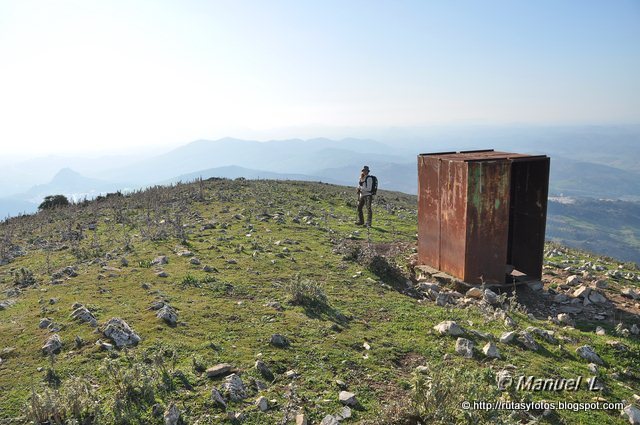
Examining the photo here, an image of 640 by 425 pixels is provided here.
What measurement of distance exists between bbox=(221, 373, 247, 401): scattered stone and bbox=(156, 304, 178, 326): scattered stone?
1.97m

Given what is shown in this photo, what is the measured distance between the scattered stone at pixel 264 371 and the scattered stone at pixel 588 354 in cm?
443

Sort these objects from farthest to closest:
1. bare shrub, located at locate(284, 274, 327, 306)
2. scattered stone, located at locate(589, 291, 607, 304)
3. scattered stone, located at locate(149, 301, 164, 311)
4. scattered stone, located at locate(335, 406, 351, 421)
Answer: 1. scattered stone, located at locate(589, 291, 607, 304)
2. bare shrub, located at locate(284, 274, 327, 306)
3. scattered stone, located at locate(149, 301, 164, 311)
4. scattered stone, located at locate(335, 406, 351, 421)

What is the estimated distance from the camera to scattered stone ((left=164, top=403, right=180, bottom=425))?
13.2ft

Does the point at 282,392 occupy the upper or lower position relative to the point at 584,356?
upper

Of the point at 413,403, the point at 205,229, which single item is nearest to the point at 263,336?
the point at 413,403

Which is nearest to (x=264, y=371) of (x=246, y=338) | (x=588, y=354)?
(x=246, y=338)

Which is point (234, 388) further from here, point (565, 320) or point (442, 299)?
point (565, 320)

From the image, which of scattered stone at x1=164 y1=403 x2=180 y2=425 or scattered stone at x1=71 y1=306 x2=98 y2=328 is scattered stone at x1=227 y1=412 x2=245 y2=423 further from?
scattered stone at x1=71 y1=306 x2=98 y2=328

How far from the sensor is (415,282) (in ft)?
33.2

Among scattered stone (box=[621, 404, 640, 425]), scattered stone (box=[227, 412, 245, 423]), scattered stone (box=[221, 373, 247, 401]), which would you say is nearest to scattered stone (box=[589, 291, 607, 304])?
scattered stone (box=[621, 404, 640, 425])

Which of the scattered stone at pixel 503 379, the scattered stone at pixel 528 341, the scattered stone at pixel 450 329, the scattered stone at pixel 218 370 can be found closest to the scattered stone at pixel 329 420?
the scattered stone at pixel 218 370

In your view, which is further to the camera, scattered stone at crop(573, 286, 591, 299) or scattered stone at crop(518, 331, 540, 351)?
scattered stone at crop(573, 286, 591, 299)

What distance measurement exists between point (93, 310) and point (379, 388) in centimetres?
474

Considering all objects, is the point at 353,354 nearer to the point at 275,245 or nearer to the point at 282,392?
the point at 282,392
